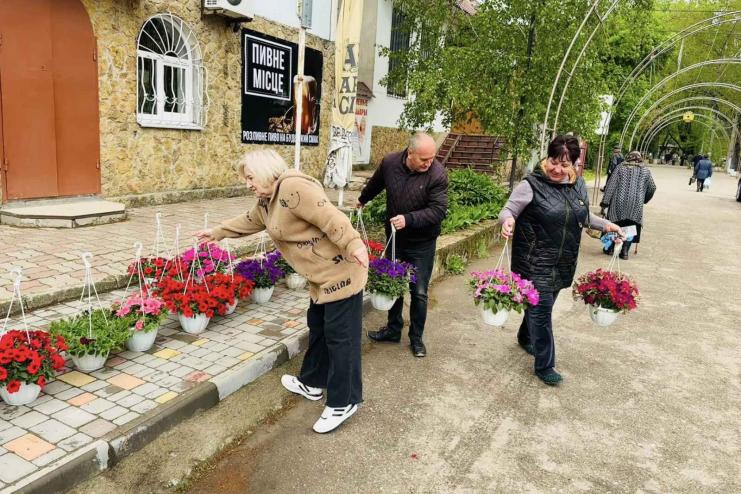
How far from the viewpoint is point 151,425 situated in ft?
11.0

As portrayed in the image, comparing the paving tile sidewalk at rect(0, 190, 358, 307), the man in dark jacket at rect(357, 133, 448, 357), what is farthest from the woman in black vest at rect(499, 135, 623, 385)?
the paving tile sidewalk at rect(0, 190, 358, 307)

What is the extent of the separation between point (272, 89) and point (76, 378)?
31.9 ft

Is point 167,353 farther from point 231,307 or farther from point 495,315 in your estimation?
point 495,315

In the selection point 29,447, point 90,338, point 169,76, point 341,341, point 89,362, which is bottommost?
point 29,447

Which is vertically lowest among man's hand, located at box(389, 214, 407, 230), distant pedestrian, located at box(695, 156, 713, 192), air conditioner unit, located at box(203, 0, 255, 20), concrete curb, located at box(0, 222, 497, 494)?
concrete curb, located at box(0, 222, 497, 494)

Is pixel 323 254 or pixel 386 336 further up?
pixel 323 254

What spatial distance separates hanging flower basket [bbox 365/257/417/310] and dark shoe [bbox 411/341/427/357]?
1.55 feet

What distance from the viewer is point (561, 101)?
34.3ft

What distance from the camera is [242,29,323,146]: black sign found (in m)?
11.8

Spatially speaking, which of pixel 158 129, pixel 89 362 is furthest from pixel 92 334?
pixel 158 129

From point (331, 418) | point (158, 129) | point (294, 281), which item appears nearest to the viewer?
point (331, 418)

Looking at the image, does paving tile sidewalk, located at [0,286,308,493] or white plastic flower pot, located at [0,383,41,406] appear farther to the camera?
white plastic flower pot, located at [0,383,41,406]

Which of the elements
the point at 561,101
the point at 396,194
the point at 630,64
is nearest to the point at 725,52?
the point at 630,64

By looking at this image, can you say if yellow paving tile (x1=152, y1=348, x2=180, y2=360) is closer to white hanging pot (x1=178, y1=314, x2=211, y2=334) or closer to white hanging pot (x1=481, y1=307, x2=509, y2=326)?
white hanging pot (x1=178, y1=314, x2=211, y2=334)
